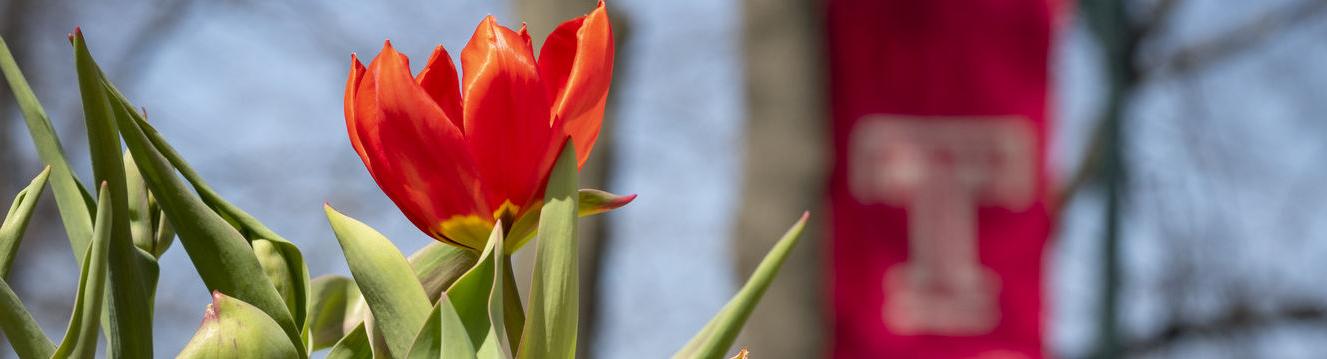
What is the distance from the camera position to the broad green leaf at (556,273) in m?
0.34

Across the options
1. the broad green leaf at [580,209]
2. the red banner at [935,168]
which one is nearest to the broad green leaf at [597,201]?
the broad green leaf at [580,209]

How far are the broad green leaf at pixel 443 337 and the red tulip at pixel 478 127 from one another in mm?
31

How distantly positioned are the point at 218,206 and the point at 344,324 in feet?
0.21

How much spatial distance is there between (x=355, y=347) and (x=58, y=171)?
8 centimetres

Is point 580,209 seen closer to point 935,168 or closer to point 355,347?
point 355,347

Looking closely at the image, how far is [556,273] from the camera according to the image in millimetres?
348

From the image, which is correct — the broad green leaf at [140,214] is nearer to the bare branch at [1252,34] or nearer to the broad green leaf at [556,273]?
the broad green leaf at [556,273]

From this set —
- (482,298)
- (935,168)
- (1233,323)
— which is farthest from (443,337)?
(1233,323)

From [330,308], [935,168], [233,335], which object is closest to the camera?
[233,335]

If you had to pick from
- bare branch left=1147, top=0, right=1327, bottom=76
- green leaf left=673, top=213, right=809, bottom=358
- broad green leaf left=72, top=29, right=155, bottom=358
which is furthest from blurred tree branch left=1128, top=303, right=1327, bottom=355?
broad green leaf left=72, top=29, right=155, bottom=358

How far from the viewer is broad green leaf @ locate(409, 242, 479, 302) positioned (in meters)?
0.37

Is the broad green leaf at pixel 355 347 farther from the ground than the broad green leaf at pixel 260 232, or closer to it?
closer to it

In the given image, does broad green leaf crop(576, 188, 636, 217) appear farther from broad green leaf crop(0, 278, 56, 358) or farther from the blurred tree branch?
the blurred tree branch

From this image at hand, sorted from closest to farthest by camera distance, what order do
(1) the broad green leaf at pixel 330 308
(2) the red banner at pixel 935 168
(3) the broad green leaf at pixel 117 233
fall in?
(3) the broad green leaf at pixel 117 233, (1) the broad green leaf at pixel 330 308, (2) the red banner at pixel 935 168
